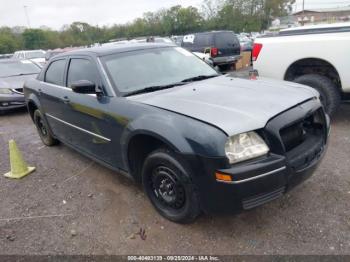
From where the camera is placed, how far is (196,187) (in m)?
2.58

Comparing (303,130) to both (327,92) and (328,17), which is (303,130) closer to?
(327,92)

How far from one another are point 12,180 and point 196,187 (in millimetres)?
3086

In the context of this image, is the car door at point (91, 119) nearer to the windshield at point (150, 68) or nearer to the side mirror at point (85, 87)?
the side mirror at point (85, 87)

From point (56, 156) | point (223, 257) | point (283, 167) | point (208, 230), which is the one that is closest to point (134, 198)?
point (208, 230)

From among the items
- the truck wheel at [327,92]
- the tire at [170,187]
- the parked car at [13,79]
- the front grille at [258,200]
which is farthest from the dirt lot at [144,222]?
the parked car at [13,79]

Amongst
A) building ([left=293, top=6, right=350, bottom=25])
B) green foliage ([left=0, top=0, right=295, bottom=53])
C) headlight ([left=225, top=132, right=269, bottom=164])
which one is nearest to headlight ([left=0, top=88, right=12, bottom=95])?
headlight ([left=225, top=132, right=269, bottom=164])

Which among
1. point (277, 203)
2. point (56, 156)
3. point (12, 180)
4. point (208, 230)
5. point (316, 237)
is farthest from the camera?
point (56, 156)

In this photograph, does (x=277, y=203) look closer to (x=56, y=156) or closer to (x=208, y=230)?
(x=208, y=230)

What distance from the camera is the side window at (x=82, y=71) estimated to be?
11.9 feet

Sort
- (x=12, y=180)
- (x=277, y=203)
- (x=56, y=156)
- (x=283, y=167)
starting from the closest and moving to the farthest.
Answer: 1. (x=283, y=167)
2. (x=277, y=203)
3. (x=12, y=180)
4. (x=56, y=156)

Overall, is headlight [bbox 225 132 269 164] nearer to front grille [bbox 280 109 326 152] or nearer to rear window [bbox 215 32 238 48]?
front grille [bbox 280 109 326 152]

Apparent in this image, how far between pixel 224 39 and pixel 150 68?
1032 cm

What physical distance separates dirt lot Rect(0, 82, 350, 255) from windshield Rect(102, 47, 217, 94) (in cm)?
128

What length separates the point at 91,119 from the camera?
3641mm
